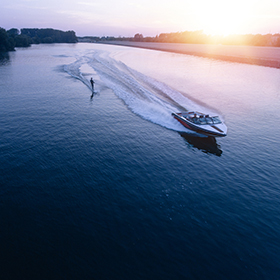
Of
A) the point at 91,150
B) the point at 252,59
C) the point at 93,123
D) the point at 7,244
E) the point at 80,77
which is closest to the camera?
the point at 7,244

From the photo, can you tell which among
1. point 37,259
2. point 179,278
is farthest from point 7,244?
point 179,278

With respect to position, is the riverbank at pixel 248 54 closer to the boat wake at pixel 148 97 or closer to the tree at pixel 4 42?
the boat wake at pixel 148 97

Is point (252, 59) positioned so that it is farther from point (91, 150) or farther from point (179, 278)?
point (179, 278)

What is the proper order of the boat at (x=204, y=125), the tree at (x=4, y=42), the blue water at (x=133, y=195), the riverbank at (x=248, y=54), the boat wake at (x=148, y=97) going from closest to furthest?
the blue water at (x=133, y=195), the boat at (x=204, y=125), the boat wake at (x=148, y=97), the riverbank at (x=248, y=54), the tree at (x=4, y=42)

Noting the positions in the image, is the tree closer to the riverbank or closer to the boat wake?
the boat wake

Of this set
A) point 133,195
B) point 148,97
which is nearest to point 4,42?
point 148,97

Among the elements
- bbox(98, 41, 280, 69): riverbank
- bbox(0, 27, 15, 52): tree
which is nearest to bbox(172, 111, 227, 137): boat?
bbox(98, 41, 280, 69): riverbank

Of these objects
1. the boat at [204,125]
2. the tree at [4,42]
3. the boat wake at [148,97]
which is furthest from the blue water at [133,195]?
the tree at [4,42]
